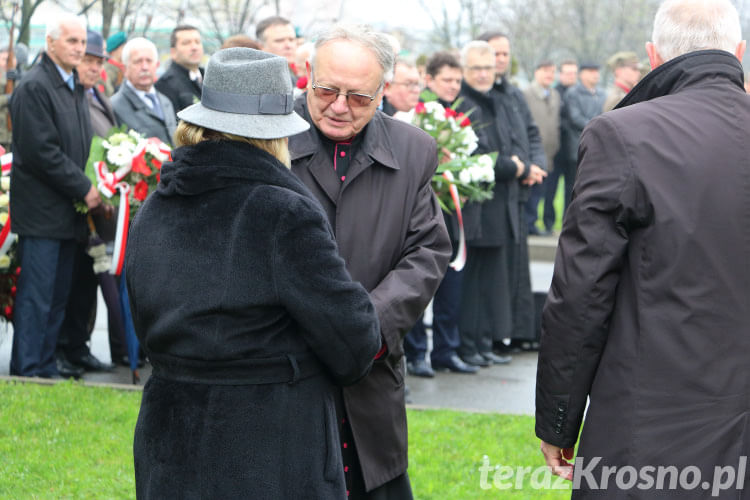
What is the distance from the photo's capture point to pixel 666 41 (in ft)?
11.5

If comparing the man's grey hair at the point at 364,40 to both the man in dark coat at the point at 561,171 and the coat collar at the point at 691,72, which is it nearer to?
the coat collar at the point at 691,72

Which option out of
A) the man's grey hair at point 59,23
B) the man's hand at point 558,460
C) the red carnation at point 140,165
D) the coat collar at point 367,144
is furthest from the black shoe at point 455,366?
the man's hand at point 558,460

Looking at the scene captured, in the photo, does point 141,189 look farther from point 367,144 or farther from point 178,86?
point 367,144

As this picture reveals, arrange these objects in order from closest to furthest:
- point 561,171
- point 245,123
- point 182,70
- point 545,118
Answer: point 245,123 → point 182,70 → point 545,118 → point 561,171

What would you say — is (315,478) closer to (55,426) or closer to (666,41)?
(666,41)

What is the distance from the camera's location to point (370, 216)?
13.0 feet

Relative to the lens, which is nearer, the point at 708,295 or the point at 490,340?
the point at 708,295

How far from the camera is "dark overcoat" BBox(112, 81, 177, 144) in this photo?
8.16 meters

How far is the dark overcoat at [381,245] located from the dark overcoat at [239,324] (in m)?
0.74

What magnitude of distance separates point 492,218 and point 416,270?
462cm

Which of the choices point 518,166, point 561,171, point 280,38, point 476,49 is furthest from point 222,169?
point 561,171

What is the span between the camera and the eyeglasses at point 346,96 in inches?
153

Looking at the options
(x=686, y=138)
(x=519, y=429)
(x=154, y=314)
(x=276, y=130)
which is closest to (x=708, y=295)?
(x=686, y=138)

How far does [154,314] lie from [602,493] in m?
1.58
